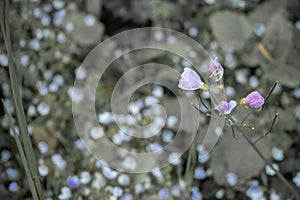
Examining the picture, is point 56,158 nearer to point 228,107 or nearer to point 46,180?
point 46,180

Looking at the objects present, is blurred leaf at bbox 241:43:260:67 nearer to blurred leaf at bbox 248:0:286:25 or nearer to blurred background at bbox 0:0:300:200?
blurred background at bbox 0:0:300:200

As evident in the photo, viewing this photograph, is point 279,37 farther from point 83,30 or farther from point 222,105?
point 222,105

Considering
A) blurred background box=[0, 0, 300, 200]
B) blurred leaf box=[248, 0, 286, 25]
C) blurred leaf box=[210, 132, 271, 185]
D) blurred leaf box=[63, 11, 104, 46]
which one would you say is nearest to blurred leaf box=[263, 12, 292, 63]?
blurred background box=[0, 0, 300, 200]

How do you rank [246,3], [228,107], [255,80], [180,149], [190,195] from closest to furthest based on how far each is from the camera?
[228,107] → [190,195] → [180,149] → [255,80] → [246,3]

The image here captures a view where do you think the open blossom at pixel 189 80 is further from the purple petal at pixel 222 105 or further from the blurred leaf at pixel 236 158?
the blurred leaf at pixel 236 158

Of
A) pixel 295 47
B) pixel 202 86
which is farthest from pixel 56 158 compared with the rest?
pixel 295 47

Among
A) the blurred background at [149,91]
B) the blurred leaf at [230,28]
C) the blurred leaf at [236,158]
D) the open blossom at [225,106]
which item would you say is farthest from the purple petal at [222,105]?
the blurred leaf at [230,28]
